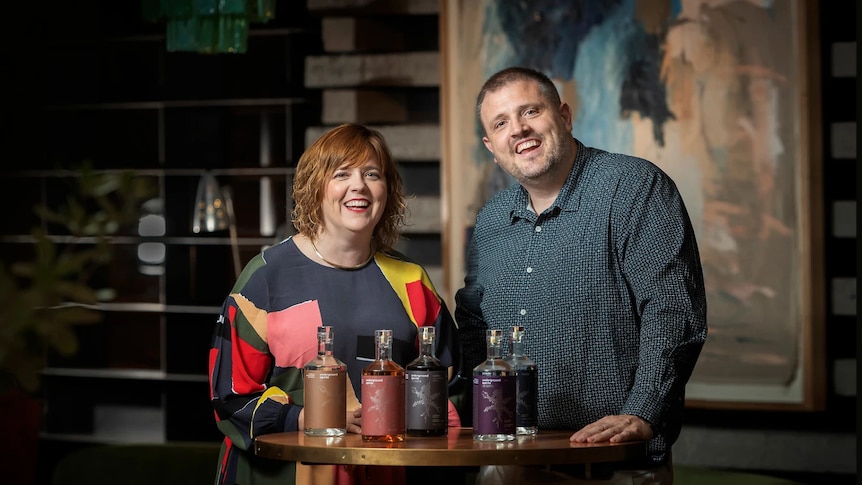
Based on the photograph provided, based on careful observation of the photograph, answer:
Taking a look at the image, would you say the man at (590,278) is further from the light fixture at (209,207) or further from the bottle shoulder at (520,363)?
the light fixture at (209,207)

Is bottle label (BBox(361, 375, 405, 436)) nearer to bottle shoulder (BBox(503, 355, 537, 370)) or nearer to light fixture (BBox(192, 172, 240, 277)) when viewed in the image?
bottle shoulder (BBox(503, 355, 537, 370))

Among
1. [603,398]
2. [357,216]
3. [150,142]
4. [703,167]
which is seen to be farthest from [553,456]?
[150,142]

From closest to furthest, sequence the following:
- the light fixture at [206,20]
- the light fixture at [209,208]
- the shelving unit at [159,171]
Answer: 1. the light fixture at [206,20]
2. the light fixture at [209,208]
3. the shelving unit at [159,171]

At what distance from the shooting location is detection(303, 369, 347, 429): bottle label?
1.80 metres

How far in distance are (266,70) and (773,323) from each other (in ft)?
12.0

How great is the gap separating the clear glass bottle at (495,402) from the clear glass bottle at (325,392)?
240 millimetres

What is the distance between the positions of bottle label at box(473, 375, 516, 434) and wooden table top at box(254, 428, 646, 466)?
0.03 m

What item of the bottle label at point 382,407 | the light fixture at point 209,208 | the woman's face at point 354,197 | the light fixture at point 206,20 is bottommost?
the bottle label at point 382,407

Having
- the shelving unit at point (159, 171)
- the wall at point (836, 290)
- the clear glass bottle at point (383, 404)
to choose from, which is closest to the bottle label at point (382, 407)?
the clear glass bottle at point (383, 404)

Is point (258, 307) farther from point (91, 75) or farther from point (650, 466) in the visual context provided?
point (91, 75)

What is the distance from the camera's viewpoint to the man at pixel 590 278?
2053 mm

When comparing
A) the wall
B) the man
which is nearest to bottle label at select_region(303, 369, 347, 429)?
the man

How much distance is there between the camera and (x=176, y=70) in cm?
646

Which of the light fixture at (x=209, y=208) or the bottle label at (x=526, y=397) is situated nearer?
the bottle label at (x=526, y=397)
